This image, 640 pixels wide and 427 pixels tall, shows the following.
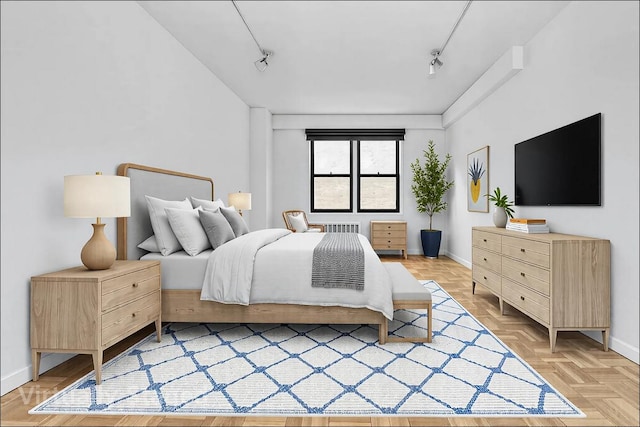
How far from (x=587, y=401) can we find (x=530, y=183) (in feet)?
7.81

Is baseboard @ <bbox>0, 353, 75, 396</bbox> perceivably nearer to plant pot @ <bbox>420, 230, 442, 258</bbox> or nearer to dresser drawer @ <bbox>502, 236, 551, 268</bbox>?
dresser drawer @ <bbox>502, 236, 551, 268</bbox>

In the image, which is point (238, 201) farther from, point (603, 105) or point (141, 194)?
point (603, 105)

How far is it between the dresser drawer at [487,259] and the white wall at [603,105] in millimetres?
556

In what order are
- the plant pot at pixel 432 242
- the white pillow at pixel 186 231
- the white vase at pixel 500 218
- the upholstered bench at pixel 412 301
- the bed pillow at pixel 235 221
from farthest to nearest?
1. the plant pot at pixel 432 242
2. the white vase at pixel 500 218
3. the bed pillow at pixel 235 221
4. the white pillow at pixel 186 231
5. the upholstered bench at pixel 412 301

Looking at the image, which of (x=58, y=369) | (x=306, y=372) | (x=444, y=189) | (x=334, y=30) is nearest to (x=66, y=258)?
(x=58, y=369)

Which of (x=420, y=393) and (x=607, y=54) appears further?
(x=607, y=54)

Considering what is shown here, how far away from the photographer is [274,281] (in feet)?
8.83

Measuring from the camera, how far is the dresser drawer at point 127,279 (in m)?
2.05

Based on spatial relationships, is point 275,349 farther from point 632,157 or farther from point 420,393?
point 632,157

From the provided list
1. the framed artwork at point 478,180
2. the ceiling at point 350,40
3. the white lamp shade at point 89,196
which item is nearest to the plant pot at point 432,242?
the framed artwork at point 478,180

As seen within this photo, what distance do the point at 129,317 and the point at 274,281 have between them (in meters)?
0.96

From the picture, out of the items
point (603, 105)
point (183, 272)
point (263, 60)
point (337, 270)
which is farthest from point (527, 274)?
point (263, 60)

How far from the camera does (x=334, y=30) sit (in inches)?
140

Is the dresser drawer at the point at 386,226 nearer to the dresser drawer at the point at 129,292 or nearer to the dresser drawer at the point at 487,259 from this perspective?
the dresser drawer at the point at 487,259
